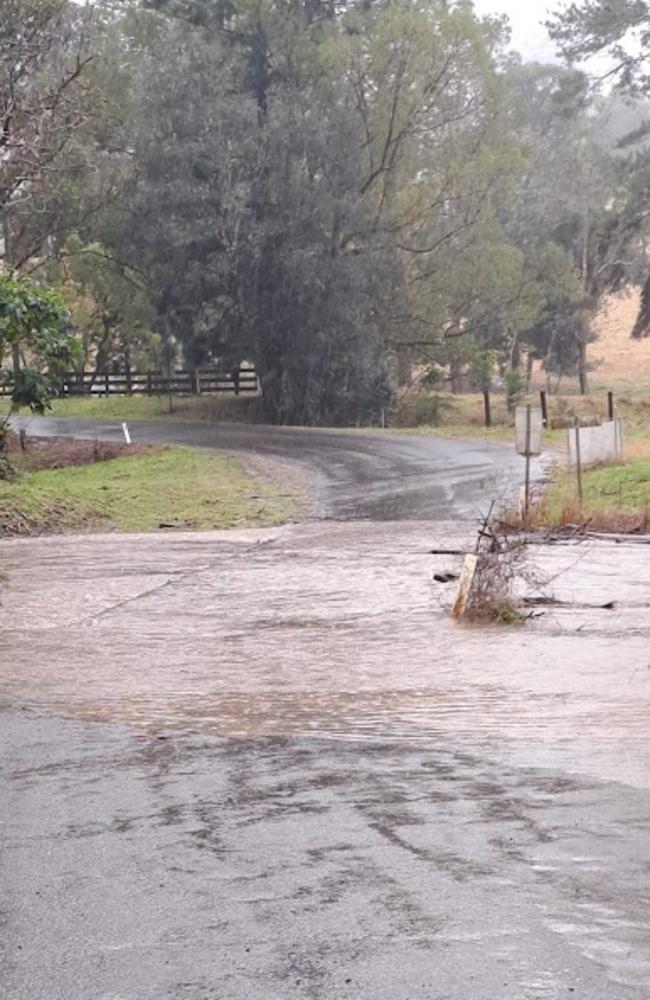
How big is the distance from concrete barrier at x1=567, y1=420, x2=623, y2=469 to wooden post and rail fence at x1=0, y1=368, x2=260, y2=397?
2844cm

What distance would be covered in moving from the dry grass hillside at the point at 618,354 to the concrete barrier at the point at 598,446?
39.3 metres

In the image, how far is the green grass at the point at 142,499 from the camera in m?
25.6

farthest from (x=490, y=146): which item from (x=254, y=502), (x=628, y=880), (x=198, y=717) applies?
(x=628, y=880)

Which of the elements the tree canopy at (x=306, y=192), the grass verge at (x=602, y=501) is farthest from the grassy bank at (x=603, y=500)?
the tree canopy at (x=306, y=192)

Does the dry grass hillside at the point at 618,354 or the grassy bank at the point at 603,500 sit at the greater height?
the dry grass hillside at the point at 618,354

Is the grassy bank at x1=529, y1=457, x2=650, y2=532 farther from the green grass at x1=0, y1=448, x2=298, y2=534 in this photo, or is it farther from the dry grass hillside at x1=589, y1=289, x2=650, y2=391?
the dry grass hillside at x1=589, y1=289, x2=650, y2=391

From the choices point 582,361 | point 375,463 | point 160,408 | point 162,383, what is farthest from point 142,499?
point 582,361

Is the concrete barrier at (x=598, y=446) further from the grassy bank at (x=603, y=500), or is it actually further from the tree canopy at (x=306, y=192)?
the tree canopy at (x=306, y=192)

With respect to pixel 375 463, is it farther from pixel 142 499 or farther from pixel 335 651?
pixel 335 651

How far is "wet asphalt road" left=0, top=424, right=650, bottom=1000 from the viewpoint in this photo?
20.7ft

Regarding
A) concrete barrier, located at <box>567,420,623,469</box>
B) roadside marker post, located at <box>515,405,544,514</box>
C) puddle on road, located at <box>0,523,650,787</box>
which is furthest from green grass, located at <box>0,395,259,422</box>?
puddle on road, located at <box>0,523,650,787</box>

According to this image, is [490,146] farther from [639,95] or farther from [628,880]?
[628,880]

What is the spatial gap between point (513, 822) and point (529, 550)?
11.2m

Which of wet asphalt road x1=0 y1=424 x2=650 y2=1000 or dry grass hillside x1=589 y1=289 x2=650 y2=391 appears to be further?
dry grass hillside x1=589 y1=289 x2=650 y2=391
